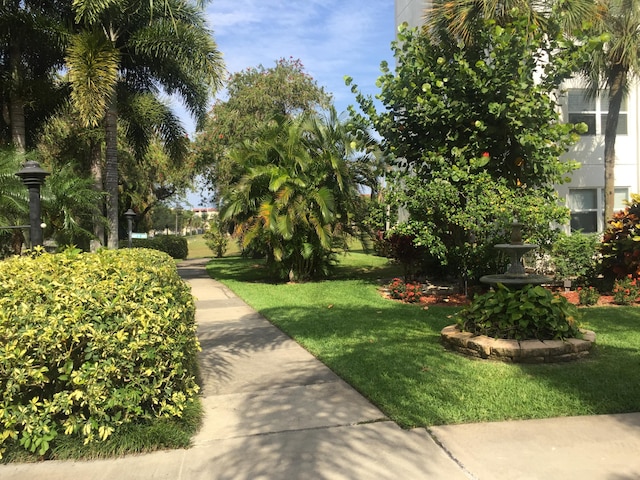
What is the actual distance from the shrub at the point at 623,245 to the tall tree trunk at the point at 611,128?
2.05 metres

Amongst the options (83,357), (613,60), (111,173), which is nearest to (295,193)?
(111,173)

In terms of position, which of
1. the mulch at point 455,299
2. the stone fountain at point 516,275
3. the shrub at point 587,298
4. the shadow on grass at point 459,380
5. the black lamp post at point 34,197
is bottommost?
the shadow on grass at point 459,380

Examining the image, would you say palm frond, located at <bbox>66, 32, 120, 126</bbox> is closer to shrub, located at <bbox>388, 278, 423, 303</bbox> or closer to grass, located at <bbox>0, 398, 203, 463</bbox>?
shrub, located at <bbox>388, 278, 423, 303</bbox>

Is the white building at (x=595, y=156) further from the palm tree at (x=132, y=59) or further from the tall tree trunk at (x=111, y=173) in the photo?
the tall tree trunk at (x=111, y=173)

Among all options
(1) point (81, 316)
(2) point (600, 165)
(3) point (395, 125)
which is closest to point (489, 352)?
(1) point (81, 316)

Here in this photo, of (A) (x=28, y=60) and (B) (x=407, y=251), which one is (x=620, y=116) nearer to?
(B) (x=407, y=251)

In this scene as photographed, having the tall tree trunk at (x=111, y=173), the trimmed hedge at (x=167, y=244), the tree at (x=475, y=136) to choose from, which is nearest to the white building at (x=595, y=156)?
the tree at (x=475, y=136)

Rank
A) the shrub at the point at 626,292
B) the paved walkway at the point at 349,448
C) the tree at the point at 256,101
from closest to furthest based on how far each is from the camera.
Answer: the paved walkway at the point at 349,448, the shrub at the point at 626,292, the tree at the point at 256,101

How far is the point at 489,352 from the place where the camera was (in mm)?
5664

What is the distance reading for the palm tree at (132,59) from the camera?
508 inches

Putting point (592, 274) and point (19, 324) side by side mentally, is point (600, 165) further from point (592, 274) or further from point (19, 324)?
point (19, 324)

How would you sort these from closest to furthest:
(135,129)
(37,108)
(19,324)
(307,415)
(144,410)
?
(19,324) → (144,410) → (307,415) → (37,108) → (135,129)

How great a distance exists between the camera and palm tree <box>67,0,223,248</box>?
508 inches

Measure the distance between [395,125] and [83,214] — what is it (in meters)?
8.39
